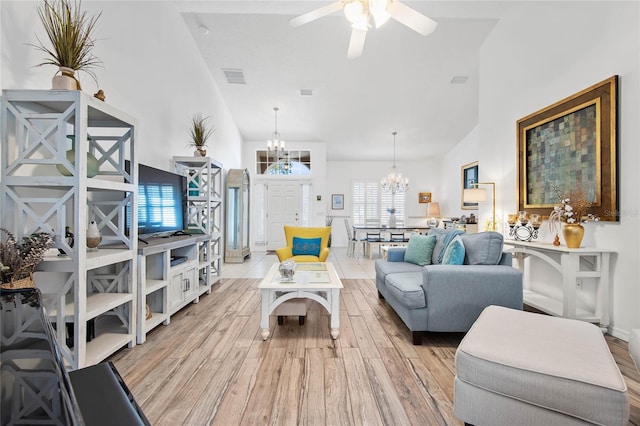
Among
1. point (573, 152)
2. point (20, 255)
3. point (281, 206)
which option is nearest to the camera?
point (20, 255)

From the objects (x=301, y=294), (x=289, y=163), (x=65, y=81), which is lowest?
(x=301, y=294)

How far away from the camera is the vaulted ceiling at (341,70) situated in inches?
151

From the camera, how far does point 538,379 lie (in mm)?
1147

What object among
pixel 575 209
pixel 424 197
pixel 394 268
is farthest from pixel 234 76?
pixel 424 197

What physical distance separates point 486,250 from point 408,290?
0.81 m

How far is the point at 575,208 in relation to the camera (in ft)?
8.79

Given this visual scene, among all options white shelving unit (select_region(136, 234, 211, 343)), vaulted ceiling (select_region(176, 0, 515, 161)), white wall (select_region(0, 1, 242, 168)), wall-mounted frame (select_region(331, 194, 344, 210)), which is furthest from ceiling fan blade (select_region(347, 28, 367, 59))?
wall-mounted frame (select_region(331, 194, 344, 210))

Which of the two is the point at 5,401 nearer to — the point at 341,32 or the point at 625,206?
the point at 625,206

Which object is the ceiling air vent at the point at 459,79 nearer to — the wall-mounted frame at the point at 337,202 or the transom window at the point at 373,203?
the transom window at the point at 373,203

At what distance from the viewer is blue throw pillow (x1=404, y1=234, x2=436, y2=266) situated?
10.7 feet

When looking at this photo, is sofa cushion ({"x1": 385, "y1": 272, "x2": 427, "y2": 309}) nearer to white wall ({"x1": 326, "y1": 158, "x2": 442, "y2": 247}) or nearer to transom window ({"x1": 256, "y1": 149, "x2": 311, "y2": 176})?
transom window ({"x1": 256, "y1": 149, "x2": 311, "y2": 176})

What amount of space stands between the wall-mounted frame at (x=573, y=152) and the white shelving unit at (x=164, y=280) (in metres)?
3.93

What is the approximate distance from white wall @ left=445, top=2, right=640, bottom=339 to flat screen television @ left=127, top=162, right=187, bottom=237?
4188 millimetres

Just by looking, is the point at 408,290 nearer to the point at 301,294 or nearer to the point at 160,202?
the point at 301,294
